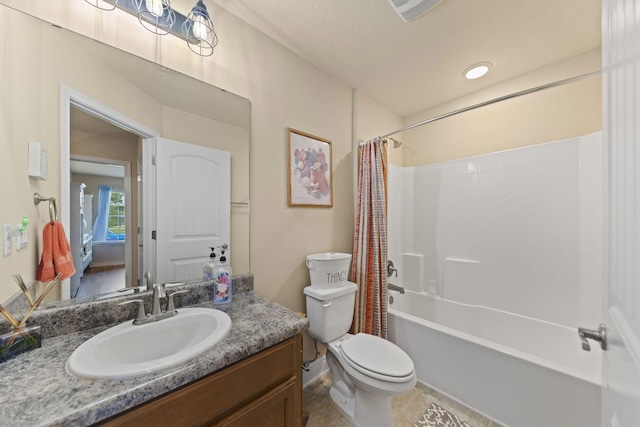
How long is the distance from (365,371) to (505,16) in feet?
7.15

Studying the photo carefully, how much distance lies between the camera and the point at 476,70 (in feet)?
6.26

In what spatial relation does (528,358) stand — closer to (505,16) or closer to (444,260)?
(444,260)

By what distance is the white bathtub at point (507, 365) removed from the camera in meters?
1.24

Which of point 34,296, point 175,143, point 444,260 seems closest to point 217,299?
point 34,296

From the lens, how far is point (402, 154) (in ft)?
9.03

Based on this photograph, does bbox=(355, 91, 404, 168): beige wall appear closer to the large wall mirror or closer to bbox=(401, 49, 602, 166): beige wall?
bbox=(401, 49, 602, 166): beige wall

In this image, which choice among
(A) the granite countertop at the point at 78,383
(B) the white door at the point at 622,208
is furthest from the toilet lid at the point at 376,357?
(B) the white door at the point at 622,208

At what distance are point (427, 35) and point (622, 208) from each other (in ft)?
5.10

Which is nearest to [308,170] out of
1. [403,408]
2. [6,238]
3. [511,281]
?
[6,238]

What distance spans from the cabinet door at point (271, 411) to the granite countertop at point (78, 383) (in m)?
0.18

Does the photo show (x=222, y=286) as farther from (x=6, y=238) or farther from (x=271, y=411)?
(x=6, y=238)

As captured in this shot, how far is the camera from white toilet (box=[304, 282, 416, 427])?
1216mm

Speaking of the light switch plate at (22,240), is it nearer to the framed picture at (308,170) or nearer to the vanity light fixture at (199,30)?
the vanity light fixture at (199,30)

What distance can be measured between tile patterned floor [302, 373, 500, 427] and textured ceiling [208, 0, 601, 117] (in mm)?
2307
